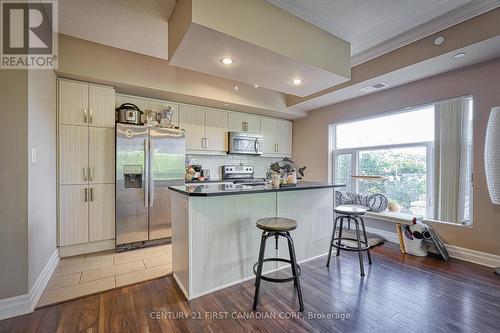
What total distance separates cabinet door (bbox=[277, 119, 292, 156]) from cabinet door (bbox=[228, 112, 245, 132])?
3.39 ft

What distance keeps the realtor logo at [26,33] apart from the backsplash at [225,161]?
243cm

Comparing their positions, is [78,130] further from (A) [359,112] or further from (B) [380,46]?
(A) [359,112]

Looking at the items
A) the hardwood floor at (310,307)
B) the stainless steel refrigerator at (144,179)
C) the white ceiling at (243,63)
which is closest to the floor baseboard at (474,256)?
the hardwood floor at (310,307)

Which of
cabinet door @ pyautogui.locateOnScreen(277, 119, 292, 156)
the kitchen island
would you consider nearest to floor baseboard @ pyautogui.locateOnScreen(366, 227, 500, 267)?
the kitchen island

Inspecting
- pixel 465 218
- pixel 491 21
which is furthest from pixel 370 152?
pixel 491 21

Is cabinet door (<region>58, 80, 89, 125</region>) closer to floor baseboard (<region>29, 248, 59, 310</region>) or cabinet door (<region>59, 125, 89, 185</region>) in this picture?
cabinet door (<region>59, 125, 89, 185</region>)

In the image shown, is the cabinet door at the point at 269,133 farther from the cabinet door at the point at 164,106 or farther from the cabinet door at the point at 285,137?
the cabinet door at the point at 164,106

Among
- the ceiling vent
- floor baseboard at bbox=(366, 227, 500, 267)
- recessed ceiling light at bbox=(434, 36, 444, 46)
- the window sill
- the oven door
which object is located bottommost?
floor baseboard at bbox=(366, 227, 500, 267)

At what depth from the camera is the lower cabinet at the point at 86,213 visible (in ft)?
9.13

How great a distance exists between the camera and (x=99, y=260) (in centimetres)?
276

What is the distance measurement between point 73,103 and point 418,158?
4952mm

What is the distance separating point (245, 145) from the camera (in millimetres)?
4469

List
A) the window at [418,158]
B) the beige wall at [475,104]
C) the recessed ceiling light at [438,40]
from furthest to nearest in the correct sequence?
the window at [418,158], the beige wall at [475,104], the recessed ceiling light at [438,40]

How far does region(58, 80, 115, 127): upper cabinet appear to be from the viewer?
278 centimetres
